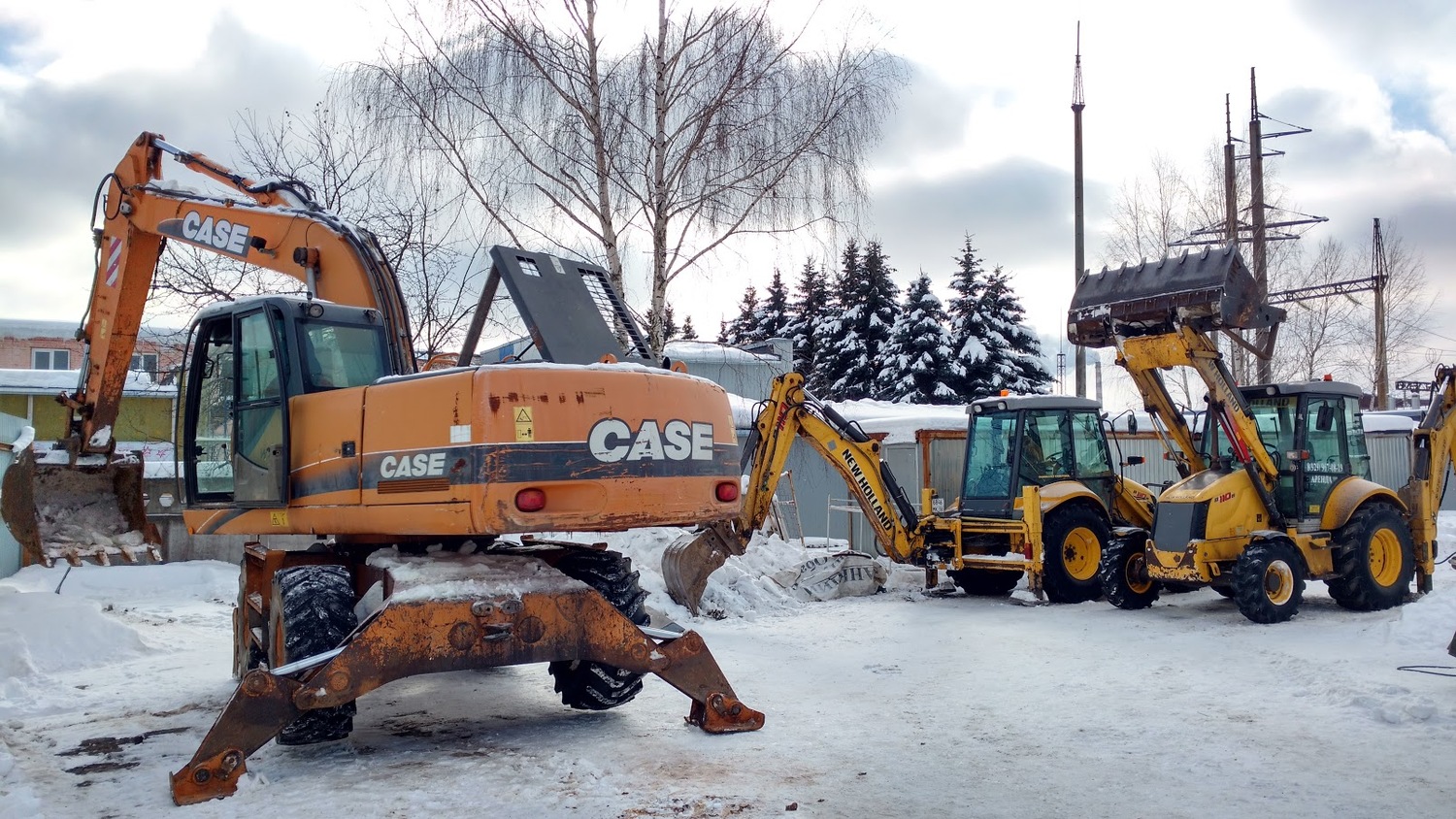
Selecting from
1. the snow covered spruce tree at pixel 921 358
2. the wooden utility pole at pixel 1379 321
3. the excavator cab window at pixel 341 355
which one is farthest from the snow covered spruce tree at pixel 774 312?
the excavator cab window at pixel 341 355

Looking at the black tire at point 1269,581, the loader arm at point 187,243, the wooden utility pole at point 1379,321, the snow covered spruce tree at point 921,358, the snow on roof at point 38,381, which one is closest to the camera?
the loader arm at point 187,243

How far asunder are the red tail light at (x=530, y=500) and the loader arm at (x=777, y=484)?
6.37m

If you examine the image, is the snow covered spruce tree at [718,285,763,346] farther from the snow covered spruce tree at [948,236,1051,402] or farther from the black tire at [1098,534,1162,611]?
the black tire at [1098,534,1162,611]

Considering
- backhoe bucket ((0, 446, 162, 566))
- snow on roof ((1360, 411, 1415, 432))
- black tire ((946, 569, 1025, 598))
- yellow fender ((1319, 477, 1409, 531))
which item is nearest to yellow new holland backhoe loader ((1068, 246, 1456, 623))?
yellow fender ((1319, 477, 1409, 531))

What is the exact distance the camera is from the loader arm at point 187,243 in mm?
8031

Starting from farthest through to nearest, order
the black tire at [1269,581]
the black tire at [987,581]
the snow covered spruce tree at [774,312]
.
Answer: the snow covered spruce tree at [774,312] < the black tire at [987,581] < the black tire at [1269,581]

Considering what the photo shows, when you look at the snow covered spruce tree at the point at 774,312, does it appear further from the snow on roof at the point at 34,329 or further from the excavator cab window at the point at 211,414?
the excavator cab window at the point at 211,414

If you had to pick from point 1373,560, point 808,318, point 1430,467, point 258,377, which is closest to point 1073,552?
point 1373,560

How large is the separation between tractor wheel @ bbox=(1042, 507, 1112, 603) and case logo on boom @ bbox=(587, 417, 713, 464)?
7.88m

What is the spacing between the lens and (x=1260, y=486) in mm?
12070

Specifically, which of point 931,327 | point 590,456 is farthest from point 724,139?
point 931,327

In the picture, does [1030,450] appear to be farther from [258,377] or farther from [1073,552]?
[258,377]

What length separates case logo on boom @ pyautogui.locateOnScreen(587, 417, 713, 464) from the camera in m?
6.39

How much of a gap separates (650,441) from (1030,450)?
8919 millimetres
